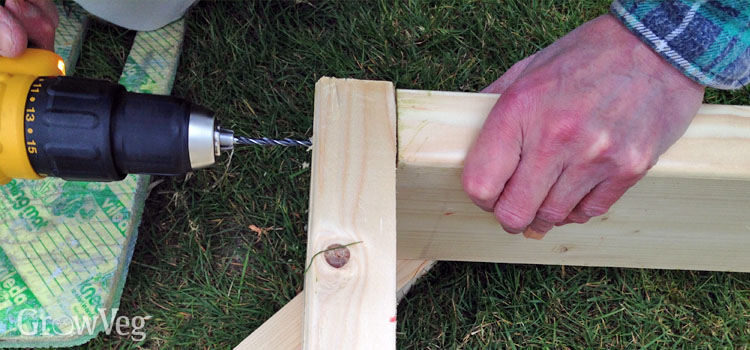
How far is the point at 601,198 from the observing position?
→ 84 cm

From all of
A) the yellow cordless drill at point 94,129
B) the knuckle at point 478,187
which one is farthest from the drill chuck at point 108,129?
the knuckle at point 478,187

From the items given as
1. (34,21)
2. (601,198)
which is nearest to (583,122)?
(601,198)

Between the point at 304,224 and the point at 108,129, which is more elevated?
the point at 108,129

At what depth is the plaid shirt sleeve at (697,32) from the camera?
763mm

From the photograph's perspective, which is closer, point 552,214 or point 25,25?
point 552,214

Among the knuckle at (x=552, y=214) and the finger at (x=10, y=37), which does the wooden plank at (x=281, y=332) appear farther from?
the finger at (x=10, y=37)

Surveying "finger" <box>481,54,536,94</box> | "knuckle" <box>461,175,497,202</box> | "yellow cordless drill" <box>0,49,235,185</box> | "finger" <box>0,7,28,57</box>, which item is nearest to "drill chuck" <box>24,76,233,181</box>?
"yellow cordless drill" <box>0,49,235,185</box>

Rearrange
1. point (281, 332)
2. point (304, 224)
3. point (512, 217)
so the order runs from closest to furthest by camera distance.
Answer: point (512, 217) < point (281, 332) < point (304, 224)

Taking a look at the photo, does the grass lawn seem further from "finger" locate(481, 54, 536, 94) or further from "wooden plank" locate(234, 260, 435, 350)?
"finger" locate(481, 54, 536, 94)

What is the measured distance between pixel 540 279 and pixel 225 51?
3.64 ft

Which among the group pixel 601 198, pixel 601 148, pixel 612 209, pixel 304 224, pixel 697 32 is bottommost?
pixel 304 224

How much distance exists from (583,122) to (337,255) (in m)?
0.37

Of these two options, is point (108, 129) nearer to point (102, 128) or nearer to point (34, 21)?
point (102, 128)

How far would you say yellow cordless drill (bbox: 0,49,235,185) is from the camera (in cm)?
84
